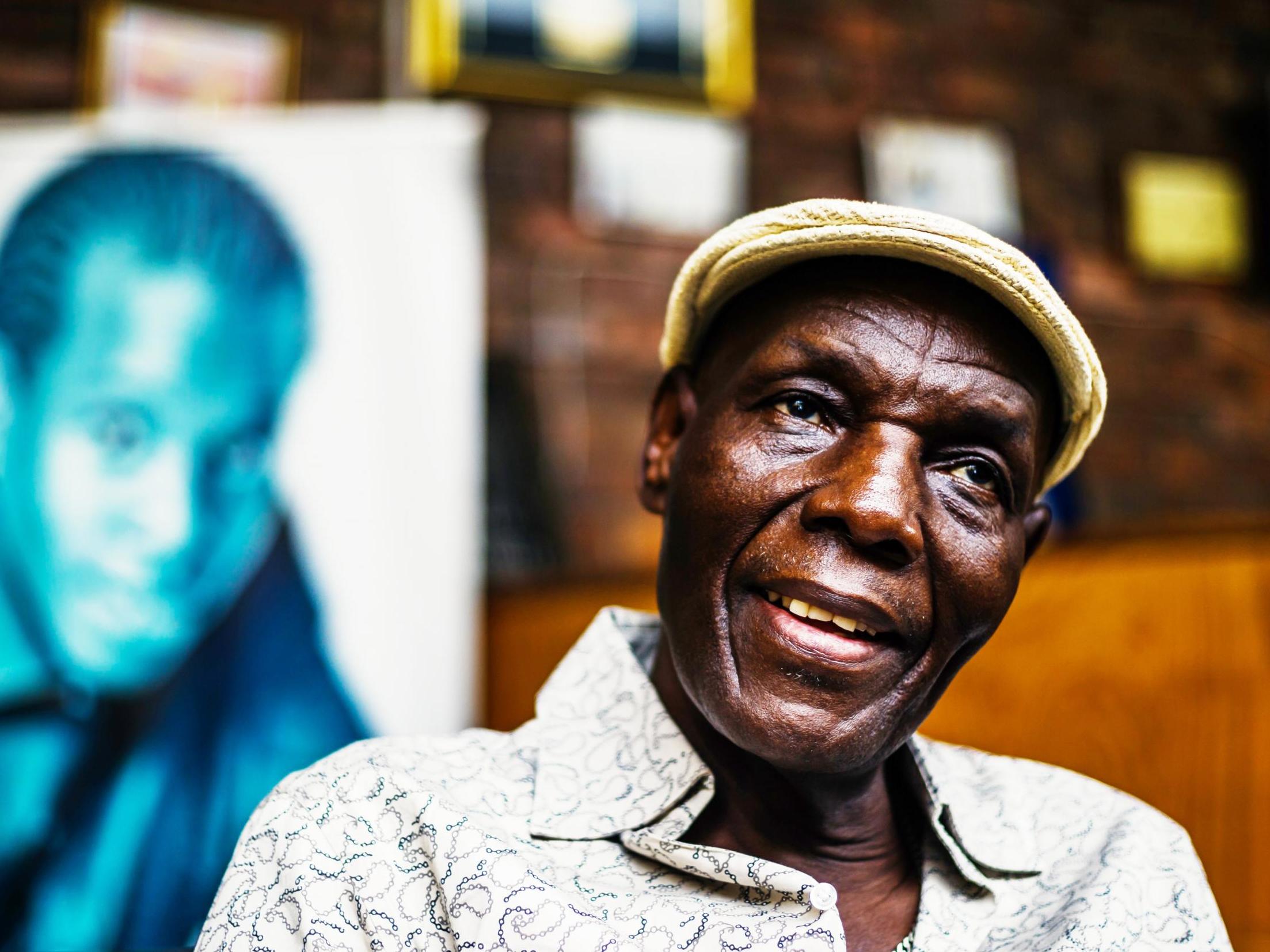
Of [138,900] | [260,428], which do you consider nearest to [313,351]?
[260,428]

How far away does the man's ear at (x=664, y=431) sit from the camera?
1.29 metres

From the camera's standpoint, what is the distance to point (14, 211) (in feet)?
7.25

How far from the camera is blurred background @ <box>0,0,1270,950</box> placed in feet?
6.40

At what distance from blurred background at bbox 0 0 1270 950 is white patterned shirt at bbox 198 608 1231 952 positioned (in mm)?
670

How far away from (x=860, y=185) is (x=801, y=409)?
2313 millimetres

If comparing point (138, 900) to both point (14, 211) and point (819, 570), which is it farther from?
point (819, 570)

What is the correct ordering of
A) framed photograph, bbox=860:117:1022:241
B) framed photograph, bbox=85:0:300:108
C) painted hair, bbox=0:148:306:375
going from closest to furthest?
1. painted hair, bbox=0:148:306:375
2. framed photograph, bbox=85:0:300:108
3. framed photograph, bbox=860:117:1022:241

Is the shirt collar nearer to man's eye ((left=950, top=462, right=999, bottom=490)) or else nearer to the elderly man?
the elderly man

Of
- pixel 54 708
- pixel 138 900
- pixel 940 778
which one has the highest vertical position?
pixel 940 778

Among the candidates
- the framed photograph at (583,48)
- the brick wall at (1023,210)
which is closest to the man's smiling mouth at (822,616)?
the brick wall at (1023,210)

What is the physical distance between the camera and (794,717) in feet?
3.38

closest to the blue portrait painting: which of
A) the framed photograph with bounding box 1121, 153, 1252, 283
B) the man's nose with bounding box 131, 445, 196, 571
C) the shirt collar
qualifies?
the man's nose with bounding box 131, 445, 196, 571

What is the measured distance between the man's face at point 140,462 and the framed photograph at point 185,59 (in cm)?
79

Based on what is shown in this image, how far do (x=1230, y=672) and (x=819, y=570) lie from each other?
1148mm
